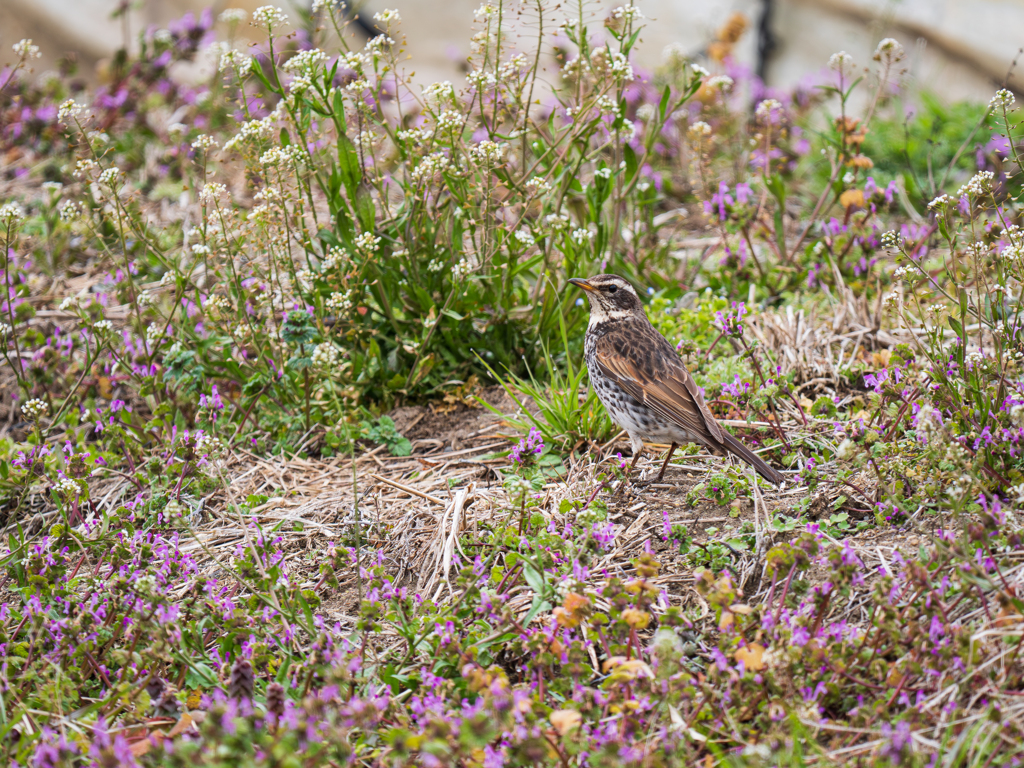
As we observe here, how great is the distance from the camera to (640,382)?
4863mm

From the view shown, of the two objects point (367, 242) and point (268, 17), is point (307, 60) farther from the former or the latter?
point (367, 242)

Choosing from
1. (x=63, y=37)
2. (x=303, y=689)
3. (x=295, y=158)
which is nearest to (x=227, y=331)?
(x=295, y=158)

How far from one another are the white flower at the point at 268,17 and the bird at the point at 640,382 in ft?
7.28

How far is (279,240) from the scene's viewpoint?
5.04 meters

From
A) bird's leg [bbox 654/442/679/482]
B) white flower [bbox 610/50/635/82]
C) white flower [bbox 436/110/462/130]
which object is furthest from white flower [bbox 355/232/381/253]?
bird's leg [bbox 654/442/679/482]

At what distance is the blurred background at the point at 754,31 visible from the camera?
10141 millimetres

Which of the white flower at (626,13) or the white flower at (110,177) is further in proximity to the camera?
the white flower at (626,13)

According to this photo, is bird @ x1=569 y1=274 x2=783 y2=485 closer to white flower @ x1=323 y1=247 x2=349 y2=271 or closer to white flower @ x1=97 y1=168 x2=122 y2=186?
white flower @ x1=323 y1=247 x2=349 y2=271

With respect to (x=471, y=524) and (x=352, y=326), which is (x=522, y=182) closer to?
(x=352, y=326)

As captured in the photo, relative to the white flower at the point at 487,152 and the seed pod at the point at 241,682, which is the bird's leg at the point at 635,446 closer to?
the white flower at the point at 487,152

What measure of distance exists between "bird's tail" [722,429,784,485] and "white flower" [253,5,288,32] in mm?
3305

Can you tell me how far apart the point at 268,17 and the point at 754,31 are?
8.84 m

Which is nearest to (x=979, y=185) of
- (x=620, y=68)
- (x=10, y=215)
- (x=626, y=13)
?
(x=620, y=68)

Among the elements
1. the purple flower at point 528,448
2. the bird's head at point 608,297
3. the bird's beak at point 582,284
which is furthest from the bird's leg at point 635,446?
the bird's beak at point 582,284
